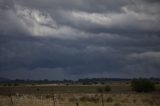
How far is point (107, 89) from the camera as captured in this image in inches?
4604

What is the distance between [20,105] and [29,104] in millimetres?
1600

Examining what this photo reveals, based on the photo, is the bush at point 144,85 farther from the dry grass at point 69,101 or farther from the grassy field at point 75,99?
the dry grass at point 69,101

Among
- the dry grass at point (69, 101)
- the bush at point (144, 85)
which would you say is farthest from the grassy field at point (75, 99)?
the bush at point (144, 85)

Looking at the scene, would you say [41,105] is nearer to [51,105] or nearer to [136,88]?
[51,105]

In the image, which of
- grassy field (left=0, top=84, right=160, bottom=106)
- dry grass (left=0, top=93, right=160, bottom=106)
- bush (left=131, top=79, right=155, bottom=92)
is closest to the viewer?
dry grass (left=0, top=93, right=160, bottom=106)

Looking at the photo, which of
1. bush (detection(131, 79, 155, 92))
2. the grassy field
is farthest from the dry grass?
bush (detection(131, 79, 155, 92))

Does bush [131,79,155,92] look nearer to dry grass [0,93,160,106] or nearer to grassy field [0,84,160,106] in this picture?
grassy field [0,84,160,106]

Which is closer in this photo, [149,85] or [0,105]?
[0,105]

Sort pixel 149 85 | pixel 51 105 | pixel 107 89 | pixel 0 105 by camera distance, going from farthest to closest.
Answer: pixel 107 89
pixel 149 85
pixel 51 105
pixel 0 105

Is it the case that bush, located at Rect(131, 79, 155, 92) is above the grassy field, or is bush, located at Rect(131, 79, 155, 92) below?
above

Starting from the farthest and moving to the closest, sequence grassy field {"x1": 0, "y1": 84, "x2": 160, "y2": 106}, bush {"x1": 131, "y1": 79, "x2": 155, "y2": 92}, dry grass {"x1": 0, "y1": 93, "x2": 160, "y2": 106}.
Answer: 1. bush {"x1": 131, "y1": 79, "x2": 155, "y2": 92}
2. grassy field {"x1": 0, "y1": 84, "x2": 160, "y2": 106}
3. dry grass {"x1": 0, "y1": 93, "x2": 160, "y2": 106}

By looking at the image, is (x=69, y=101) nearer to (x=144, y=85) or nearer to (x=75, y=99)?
(x=75, y=99)

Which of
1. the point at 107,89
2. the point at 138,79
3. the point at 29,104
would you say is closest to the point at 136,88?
the point at 138,79

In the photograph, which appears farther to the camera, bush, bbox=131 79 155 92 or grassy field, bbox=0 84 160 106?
bush, bbox=131 79 155 92
